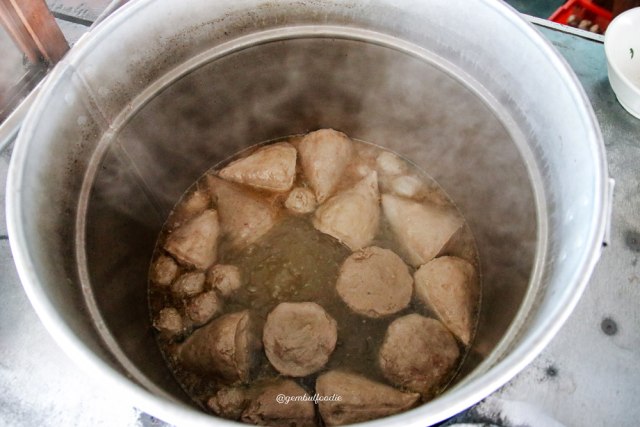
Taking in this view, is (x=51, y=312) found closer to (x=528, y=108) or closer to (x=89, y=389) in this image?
(x=89, y=389)

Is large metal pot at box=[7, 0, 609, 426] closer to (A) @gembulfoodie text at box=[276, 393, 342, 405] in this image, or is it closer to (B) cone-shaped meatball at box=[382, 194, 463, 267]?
(B) cone-shaped meatball at box=[382, 194, 463, 267]

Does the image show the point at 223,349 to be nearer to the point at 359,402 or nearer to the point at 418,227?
the point at 359,402

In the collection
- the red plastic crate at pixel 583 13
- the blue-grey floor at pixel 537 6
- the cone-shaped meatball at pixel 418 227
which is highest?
the red plastic crate at pixel 583 13

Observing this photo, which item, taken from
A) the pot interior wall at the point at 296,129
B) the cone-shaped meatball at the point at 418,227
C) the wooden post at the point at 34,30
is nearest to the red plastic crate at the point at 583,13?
the pot interior wall at the point at 296,129

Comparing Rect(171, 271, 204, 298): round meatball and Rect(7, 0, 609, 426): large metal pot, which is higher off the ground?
Rect(7, 0, 609, 426): large metal pot

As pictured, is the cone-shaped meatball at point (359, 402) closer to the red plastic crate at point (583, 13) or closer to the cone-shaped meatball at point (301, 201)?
the cone-shaped meatball at point (301, 201)

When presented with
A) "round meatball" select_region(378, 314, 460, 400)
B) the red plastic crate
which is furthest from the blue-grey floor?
"round meatball" select_region(378, 314, 460, 400)

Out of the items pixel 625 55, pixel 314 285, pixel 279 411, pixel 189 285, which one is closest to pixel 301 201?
pixel 314 285
